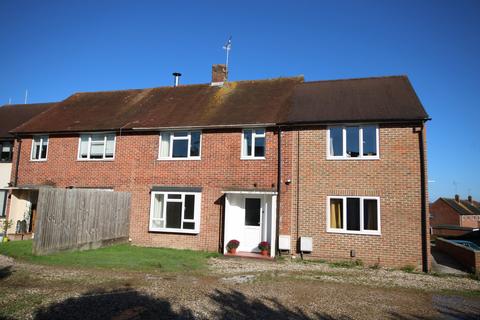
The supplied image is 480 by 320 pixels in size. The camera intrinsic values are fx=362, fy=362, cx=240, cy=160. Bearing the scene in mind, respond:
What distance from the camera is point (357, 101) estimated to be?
48.3 ft

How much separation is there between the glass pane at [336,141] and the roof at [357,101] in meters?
0.51

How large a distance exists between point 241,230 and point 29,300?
8496 mm

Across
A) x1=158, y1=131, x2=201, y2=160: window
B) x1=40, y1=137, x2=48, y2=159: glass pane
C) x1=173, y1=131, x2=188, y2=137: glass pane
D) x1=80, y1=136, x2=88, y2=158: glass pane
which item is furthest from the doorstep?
x1=40, y1=137, x2=48, y2=159: glass pane

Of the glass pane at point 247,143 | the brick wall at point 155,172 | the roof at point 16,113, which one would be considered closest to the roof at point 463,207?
the glass pane at point 247,143

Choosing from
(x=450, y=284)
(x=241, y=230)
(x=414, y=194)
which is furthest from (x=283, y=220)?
(x=450, y=284)

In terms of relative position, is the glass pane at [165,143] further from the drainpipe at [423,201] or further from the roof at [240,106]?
the drainpipe at [423,201]

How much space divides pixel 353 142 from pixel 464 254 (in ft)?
18.3

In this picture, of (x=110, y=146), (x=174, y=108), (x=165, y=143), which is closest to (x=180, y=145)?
(x=165, y=143)

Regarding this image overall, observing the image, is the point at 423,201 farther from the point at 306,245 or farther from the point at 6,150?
the point at 6,150

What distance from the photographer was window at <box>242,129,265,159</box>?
1460 cm

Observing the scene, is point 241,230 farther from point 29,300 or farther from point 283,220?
point 29,300

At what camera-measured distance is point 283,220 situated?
1364 cm

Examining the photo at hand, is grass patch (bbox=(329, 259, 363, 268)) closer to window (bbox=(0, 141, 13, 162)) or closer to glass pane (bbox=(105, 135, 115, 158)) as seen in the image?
glass pane (bbox=(105, 135, 115, 158))

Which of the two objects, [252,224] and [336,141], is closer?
[336,141]
